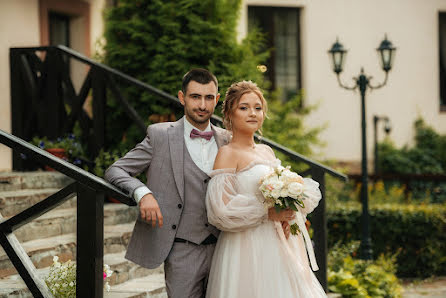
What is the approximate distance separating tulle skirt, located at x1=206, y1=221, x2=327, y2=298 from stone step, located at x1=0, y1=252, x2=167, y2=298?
4.01 ft

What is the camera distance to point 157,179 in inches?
137

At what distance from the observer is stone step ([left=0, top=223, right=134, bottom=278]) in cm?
446

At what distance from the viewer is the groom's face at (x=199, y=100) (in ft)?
11.5

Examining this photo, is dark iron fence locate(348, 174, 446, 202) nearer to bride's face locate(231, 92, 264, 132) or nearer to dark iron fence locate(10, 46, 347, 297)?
dark iron fence locate(10, 46, 347, 297)

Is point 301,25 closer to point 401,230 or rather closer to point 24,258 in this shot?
point 401,230

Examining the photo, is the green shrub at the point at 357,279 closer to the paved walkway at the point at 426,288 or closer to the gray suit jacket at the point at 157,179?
the paved walkway at the point at 426,288

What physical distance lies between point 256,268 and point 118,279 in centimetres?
165

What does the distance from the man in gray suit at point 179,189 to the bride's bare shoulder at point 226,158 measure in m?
0.08

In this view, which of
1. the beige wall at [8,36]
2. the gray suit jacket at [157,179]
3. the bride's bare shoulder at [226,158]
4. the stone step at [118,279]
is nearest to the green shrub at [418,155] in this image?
the beige wall at [8,36]

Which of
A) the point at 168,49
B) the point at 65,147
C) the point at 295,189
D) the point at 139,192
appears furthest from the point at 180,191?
the point at 168,49

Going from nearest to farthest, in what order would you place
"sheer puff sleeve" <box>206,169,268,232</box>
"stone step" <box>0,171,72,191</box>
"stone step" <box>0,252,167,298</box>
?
"sheer puff sleeve" <box>206,169,268,232</box>
"stone step" <box>0,252,167,298</box>
"stone step" <box>0,171,72,191</box>

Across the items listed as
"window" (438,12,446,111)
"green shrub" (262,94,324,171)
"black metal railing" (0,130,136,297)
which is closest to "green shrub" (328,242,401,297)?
"green shrub" (262,94,324,171)

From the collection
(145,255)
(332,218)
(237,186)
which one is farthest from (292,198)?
(332,218)

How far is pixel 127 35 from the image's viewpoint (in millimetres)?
7309
